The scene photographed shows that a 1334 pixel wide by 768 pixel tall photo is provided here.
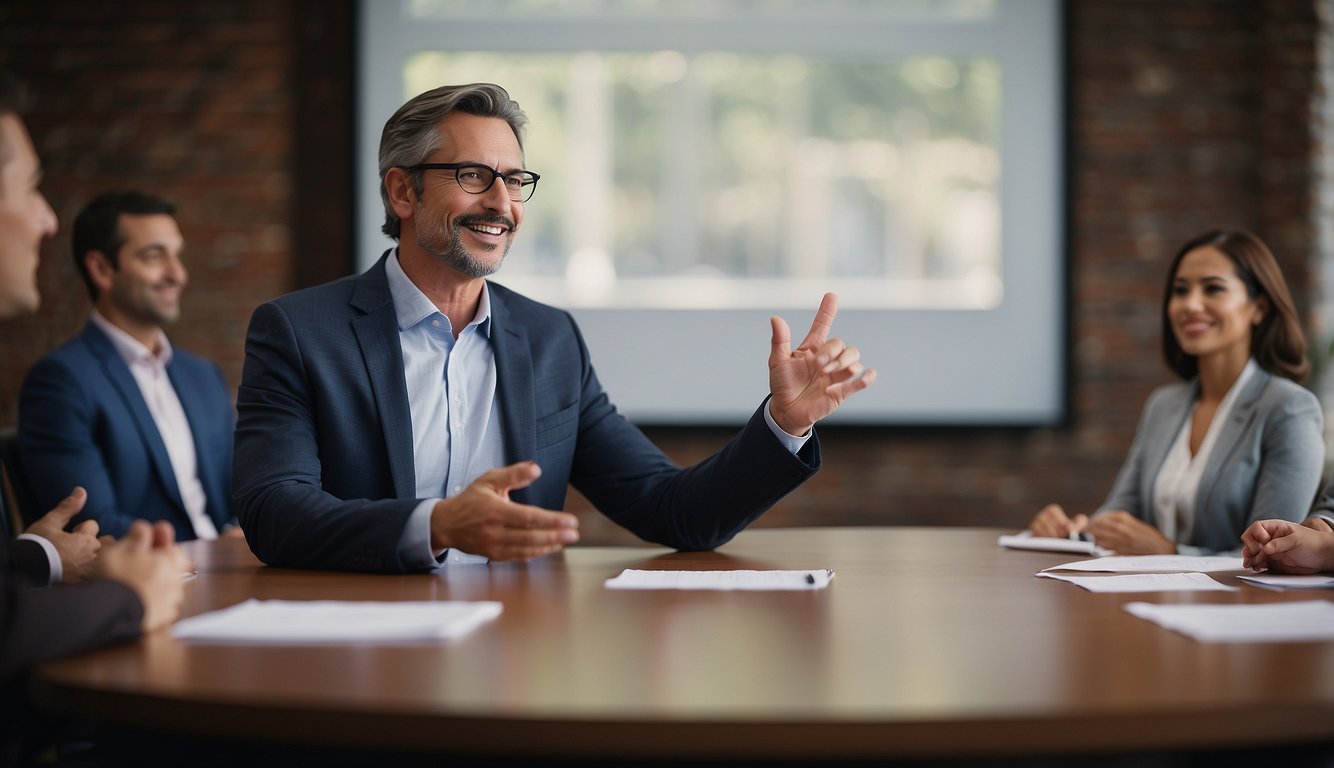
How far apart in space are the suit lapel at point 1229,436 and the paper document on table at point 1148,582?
1036mm

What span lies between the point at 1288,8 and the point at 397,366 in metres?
4.34

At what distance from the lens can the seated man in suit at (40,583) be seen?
3.82 ft

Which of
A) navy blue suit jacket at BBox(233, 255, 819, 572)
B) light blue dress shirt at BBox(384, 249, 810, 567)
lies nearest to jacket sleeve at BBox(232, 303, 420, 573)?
navy blue suit jacket at BBox(233, 255, 819, 572)

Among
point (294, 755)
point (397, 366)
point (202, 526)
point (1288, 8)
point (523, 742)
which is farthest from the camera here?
point (1288, 8)

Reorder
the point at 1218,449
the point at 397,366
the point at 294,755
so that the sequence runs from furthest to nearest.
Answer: the point at 1218,449
the point at 397,366
the point at 294,755

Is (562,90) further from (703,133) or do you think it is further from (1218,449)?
(1218,449)

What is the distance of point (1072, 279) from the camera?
496cm

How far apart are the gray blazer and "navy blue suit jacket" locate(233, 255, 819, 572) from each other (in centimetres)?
111

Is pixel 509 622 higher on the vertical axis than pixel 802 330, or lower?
lower

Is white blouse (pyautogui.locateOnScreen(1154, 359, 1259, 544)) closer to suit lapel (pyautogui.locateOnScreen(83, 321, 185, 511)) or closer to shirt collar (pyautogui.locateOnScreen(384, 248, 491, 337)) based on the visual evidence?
shirt collar (pyautogui.locateOnScreen(384, 248, 491, 337))

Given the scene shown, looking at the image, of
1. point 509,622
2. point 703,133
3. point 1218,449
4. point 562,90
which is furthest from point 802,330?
point 509,622

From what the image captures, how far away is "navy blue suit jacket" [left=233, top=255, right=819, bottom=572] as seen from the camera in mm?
1788

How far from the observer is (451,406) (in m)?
2.19

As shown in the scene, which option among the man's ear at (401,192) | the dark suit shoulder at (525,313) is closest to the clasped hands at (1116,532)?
the dark suit shoulder at (525,313)
